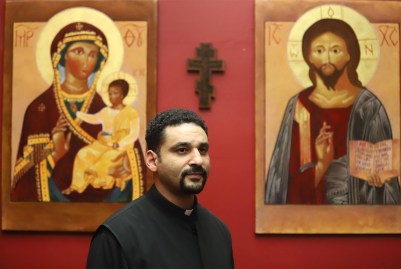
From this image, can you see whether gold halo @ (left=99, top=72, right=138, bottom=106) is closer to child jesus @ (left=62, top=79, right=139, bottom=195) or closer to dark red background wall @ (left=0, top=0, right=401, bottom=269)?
child jesus @ (left=62, top=79, right=139, bottom=195)

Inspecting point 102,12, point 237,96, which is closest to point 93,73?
point 102,12

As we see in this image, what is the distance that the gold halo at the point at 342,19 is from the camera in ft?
11.9

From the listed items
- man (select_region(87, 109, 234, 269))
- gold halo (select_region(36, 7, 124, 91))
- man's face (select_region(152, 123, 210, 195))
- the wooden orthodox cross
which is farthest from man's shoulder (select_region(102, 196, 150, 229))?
gold halo (select_region(36, 7, 124, 91))

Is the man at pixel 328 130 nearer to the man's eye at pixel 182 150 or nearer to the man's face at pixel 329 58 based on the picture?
the man's face at pixel 329 58

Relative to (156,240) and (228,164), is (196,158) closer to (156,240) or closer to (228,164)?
(156,240)

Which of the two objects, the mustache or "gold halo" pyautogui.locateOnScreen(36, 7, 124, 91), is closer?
the mustache

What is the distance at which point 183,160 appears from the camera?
195cm

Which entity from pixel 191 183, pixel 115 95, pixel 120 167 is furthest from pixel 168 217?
pixel 115 95

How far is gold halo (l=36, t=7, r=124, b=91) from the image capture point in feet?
11.9

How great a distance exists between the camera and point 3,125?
362 cm

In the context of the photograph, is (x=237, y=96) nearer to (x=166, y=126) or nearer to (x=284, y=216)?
(x=284, y=216)

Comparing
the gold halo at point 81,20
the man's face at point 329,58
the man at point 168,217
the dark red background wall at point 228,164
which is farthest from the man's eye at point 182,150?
the man's face at point 329,58

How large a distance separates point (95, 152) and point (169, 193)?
1.67m

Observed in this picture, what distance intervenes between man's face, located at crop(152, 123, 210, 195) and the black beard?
1.83 meters
